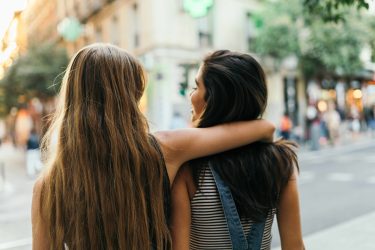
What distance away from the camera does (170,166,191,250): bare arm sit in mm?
1651

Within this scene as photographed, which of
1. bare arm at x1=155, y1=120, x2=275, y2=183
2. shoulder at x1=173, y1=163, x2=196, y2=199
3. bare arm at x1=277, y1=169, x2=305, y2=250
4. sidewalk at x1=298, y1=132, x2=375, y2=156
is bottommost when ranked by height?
sidewalk at x1=298, y1=132, x2=375, y2=156

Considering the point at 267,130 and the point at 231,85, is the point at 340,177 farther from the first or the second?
the point at 231,85

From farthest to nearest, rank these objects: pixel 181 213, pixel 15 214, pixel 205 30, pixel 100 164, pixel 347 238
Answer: pixel 205 30 → pixel 15 214 → pixel 347 238 → pixel 181 213 → pixel 100 164

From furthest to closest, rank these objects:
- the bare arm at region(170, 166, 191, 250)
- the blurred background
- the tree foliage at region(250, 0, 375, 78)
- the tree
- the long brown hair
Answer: the tree, the tree foliage at region(250, 0, 375, 78), the blurred background, the bare arm at region(170, 166, 191, 250), the long brown hair

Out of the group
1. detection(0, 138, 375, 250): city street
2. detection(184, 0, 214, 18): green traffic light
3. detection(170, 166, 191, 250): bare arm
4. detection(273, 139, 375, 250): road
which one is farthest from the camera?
detection(184, 0, 214, 18): green traffic light

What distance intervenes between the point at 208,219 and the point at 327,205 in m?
6.76

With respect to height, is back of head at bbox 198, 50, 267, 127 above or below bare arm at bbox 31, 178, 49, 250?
above

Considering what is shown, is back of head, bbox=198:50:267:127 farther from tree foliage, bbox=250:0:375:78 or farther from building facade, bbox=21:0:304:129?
tree foliage, bbox=250:0:375:78

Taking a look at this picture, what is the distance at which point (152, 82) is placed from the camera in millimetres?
17562

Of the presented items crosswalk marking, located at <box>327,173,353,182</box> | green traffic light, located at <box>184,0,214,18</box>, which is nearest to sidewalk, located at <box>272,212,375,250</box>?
green traffic light, located at <box>184,0,214,18</box>

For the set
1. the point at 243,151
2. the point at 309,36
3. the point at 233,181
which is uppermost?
the point at 309,36

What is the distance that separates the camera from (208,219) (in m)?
1.69

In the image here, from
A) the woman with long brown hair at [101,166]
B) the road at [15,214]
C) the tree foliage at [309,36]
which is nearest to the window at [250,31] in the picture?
the tree foliage at [309,36]

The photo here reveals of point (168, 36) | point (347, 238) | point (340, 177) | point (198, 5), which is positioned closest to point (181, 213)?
point (347, 238)
